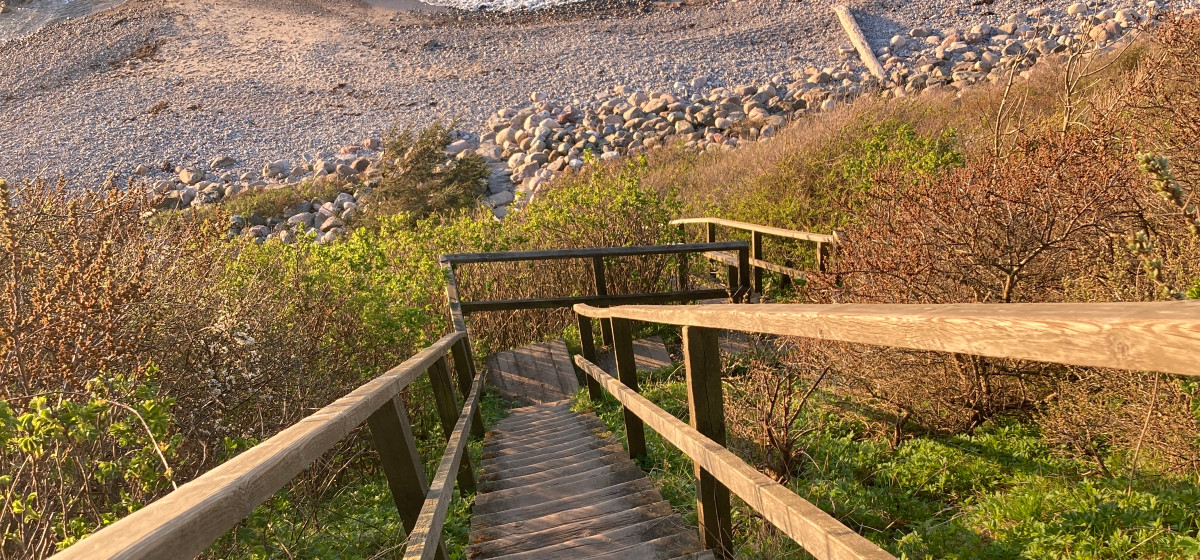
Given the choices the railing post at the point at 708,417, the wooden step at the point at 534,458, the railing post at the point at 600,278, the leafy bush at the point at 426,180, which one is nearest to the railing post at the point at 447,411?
the wooden step at the point at 534,458

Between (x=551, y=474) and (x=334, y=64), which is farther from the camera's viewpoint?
(x=334, y=64)

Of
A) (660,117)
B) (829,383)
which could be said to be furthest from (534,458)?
(660,117)

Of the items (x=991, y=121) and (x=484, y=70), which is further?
(x=484, y=70)

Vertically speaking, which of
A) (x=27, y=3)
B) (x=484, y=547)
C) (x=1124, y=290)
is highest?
(x=27, y=3)

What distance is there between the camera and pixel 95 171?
20609 millimetres

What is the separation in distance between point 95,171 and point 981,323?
24494 millimetres

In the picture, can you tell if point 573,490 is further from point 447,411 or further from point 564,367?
point 564,367

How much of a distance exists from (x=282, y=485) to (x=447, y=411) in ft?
9.11

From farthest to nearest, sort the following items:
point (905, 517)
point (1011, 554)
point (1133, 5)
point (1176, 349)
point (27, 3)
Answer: point (27, 3) < point (1133, 5) < point (905, 517) < point (1011, 554) < point (1176, 349)

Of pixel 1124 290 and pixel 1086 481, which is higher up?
pixel 1124 290

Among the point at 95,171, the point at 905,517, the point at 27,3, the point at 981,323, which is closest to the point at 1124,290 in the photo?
the point at 905,517

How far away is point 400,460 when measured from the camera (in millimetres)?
2295

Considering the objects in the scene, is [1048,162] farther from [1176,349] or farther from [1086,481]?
[1176,349]

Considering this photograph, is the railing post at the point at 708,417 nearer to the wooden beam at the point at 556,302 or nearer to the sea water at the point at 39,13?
the wooden beam at the point at 556,302
